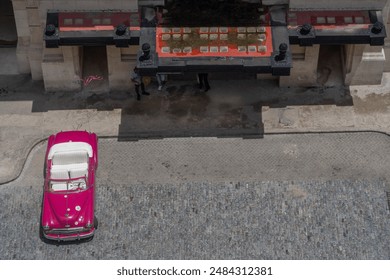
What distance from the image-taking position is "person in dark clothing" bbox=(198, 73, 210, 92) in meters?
36.3

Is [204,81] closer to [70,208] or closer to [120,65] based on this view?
[120,65]

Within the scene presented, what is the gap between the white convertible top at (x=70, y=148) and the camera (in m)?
32.5

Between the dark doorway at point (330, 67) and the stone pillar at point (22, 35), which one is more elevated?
the stone pillar at point (22, 35)

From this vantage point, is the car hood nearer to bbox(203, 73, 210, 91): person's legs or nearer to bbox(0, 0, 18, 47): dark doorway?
bbox(203, 73, 210, 91): person's legs

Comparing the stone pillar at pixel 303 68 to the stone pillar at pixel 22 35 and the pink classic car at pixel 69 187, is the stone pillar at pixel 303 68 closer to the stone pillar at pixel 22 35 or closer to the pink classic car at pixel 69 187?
the pink classic car at pixel 69 187

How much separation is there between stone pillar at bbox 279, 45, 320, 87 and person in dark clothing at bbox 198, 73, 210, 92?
356 centimetres

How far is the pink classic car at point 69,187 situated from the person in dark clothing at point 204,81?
20.3 ft

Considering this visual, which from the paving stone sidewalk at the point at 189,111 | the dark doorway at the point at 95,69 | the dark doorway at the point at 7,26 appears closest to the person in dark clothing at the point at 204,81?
the paving stone sidewalk at the point at 189,111

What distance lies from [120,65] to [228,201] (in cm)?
895

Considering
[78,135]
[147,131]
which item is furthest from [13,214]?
[147,131]

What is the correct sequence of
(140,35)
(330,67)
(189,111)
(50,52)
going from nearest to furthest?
(140,35), (50,52), (189,111), (330,67)

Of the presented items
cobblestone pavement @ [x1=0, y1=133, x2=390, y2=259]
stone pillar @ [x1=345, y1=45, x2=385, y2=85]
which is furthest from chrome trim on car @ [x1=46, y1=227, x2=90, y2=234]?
stone pillar @ [x1=345, y1=45, x2=385, y2=85]

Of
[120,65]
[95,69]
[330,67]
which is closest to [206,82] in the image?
[120,65]

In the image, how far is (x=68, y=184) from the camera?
31.3 metres
